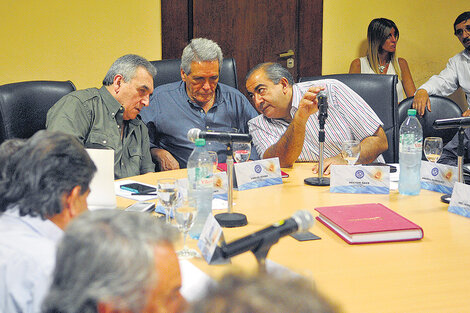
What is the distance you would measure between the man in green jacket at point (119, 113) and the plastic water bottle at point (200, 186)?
0.86 meters

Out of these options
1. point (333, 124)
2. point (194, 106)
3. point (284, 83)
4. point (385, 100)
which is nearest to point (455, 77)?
point (385, 100)

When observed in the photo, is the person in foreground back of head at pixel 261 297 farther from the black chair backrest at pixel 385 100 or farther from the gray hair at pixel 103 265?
the black chair backrest at pixel 385 100

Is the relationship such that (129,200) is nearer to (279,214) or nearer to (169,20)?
(279,214)

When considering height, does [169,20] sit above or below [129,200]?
above

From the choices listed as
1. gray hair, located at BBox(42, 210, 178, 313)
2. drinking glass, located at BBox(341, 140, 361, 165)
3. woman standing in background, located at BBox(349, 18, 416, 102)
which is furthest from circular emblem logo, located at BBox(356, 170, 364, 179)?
woman standing in background, located at BBox(349, 18, 416, 102)

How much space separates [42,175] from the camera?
94 cm

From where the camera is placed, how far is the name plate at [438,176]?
169cm

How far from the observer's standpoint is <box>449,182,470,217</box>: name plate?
4.77ft

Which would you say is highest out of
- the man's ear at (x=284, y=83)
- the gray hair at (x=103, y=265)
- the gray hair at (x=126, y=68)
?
the gray hair at (x=126, y=68)

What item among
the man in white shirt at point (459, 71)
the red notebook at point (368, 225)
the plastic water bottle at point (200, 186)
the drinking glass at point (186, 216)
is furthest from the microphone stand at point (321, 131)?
the man in white shirt at point (459, 71)

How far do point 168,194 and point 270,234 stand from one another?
542 millimetres

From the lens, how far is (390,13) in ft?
14.6

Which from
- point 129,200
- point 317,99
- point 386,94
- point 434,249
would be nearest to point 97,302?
point 434,249

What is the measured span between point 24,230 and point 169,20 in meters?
2.93
